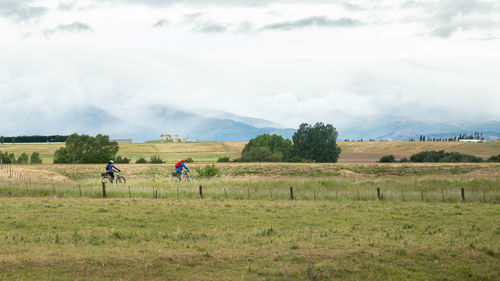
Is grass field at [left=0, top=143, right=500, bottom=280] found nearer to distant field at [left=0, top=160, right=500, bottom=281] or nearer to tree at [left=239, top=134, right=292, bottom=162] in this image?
distant field at [left=0, top=160, right=500, bottom=281]

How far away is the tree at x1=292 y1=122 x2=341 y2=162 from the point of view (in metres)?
121

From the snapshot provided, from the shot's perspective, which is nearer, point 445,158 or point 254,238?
point 254,238

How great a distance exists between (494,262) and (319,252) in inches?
197

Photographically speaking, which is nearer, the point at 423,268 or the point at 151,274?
the point at 151,274

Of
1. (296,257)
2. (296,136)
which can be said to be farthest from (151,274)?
(296,136)

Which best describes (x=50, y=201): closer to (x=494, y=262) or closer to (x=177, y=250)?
(x=177, y=250)

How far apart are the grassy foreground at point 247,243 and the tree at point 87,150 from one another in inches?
2581

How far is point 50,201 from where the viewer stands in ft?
97.9

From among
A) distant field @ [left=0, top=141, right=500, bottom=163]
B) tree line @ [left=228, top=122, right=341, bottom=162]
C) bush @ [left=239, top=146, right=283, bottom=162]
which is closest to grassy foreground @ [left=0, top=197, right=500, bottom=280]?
bush @ [left=239, top=146, right=283, bottom=162]

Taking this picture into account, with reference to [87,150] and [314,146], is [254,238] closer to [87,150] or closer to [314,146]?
[87,150]

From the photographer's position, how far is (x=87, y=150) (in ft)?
300

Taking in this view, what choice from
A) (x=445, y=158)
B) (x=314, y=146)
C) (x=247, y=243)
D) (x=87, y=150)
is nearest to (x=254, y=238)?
(x=247, y=243)

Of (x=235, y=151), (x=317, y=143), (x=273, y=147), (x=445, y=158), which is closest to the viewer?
(x=445, y=158)

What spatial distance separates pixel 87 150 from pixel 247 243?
265 ft
